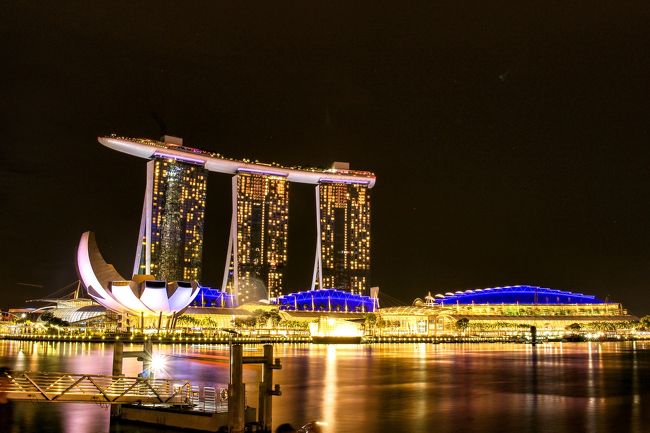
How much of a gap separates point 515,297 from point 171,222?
A: 254 ft

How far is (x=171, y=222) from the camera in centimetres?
12756

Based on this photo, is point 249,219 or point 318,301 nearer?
point 318,301

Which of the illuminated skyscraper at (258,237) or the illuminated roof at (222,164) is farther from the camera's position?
the illuminated skyscraper at (258,237)

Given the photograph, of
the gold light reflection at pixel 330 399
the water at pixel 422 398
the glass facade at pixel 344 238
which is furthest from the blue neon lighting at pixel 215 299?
the gold light reflection at pixel 330 399

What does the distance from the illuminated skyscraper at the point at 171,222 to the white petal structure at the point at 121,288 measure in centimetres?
4467

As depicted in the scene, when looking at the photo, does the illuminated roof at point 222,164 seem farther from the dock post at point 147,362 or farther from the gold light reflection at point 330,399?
the dock post at point 147,362

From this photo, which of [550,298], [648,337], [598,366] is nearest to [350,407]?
[598,366]

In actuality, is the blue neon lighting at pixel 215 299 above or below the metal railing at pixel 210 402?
above

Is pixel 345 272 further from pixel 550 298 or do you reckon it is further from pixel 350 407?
pixel 350 407

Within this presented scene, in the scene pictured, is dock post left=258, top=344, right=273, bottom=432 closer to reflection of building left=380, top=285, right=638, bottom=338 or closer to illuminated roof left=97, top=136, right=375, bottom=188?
reflection of building left=380, top=285, right=638, bottom=338

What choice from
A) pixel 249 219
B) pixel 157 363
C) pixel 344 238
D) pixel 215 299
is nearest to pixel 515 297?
pixel 344 238

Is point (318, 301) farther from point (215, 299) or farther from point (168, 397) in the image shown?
point (168, 397)

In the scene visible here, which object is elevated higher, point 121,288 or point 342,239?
point 342,239

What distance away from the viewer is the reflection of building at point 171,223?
124875mm
